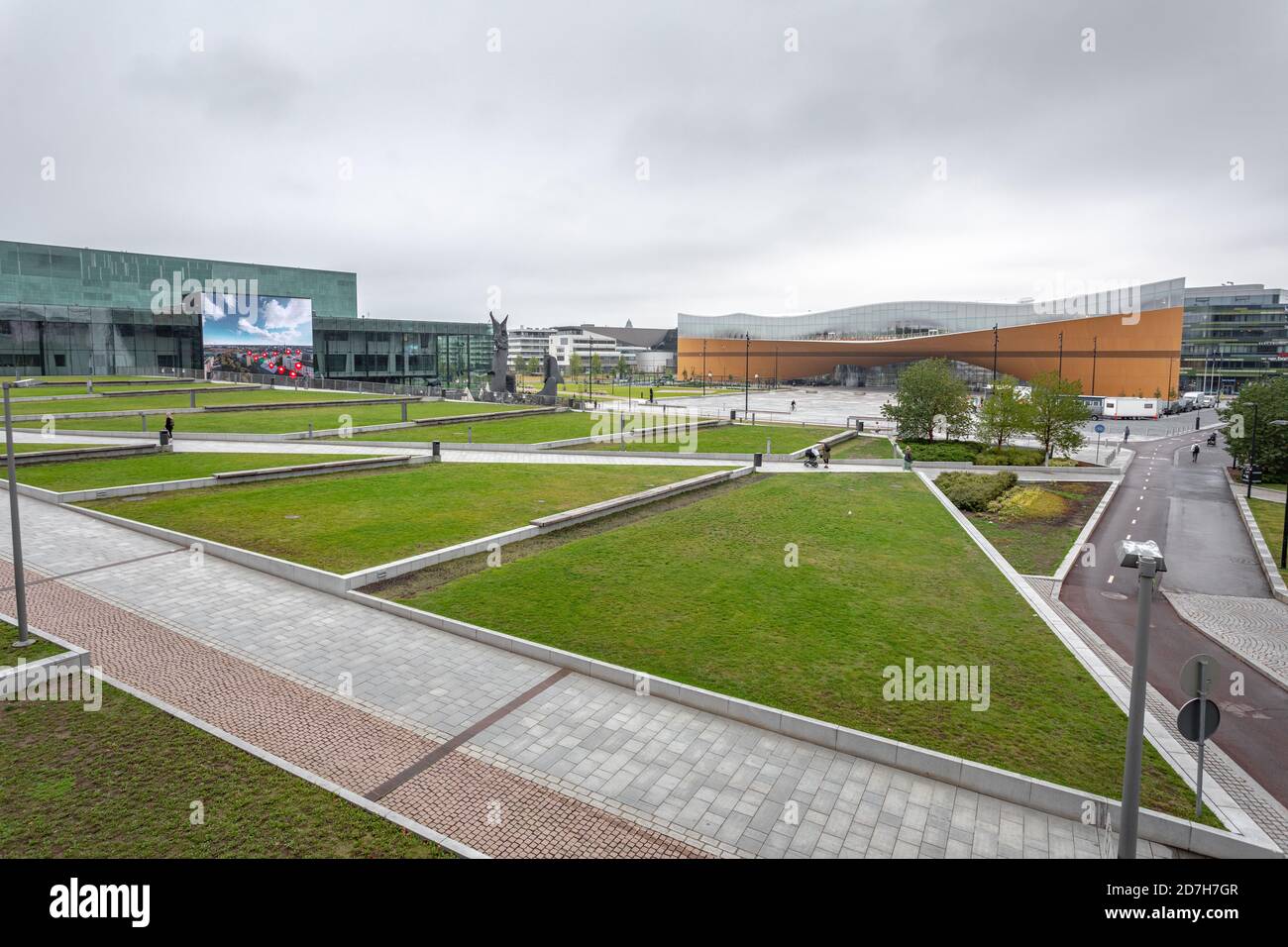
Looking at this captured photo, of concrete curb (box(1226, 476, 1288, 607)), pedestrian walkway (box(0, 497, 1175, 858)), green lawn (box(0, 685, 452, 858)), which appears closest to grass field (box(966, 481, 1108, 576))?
concrete curb (box(1226, 476, 1288, 607))

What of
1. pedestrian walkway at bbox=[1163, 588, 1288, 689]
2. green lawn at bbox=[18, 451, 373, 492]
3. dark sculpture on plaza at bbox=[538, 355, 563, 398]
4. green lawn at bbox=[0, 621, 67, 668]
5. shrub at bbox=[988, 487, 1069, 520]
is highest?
dark sculpture on plaza at bbox=[538, 355, 563, 398]

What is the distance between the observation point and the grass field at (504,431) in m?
35.7

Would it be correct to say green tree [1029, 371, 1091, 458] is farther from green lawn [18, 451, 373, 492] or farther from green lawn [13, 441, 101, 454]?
green lawn [13, 441, 101, 454]

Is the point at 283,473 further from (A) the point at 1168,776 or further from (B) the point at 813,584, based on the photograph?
(A) the point at 1168,776

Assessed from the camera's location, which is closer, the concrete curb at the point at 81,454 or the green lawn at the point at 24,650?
the green lawn at the point at 24,650

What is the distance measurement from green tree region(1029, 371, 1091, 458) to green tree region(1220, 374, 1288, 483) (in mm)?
6143

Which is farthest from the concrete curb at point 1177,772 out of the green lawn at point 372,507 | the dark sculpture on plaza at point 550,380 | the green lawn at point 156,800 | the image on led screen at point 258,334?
the image on led screen at point 258,334

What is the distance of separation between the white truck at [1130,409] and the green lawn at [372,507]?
53605 mm

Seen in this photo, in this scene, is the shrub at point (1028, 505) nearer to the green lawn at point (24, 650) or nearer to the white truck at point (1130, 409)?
the green lawn at point (24, 650)

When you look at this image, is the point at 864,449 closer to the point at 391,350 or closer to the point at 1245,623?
the point at 1245,623

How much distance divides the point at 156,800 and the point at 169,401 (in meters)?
45.1

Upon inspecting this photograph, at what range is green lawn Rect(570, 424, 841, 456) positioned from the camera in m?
35.6

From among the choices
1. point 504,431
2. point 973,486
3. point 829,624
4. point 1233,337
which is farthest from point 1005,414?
point 1233,337
